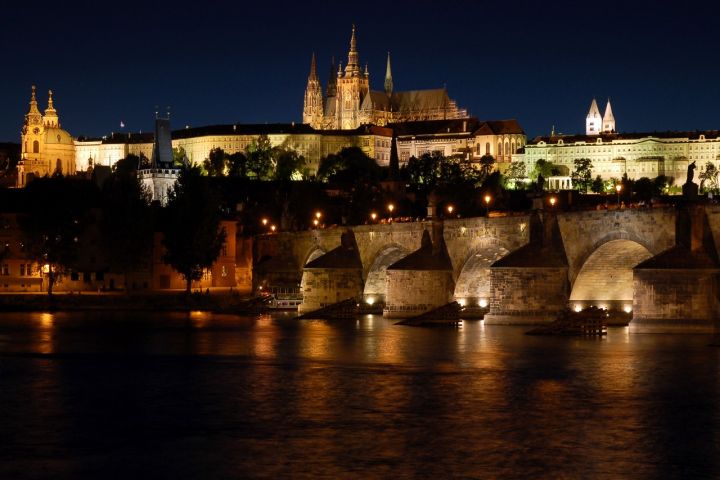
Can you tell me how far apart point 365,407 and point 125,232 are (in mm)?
60501

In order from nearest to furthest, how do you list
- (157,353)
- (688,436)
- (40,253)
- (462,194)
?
(688,436) → (157,353) → (40,253) → (462,194)

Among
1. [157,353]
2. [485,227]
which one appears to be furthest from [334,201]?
[157,353]

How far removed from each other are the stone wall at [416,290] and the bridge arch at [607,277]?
1050 cm

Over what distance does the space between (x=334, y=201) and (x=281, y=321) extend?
87561 millimetres

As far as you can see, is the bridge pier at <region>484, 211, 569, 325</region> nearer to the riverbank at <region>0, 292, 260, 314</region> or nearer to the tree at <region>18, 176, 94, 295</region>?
the riverbank at <region>0, 292, 260, 314</region>

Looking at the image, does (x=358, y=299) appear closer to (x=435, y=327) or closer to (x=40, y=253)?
(x=435, y=327)

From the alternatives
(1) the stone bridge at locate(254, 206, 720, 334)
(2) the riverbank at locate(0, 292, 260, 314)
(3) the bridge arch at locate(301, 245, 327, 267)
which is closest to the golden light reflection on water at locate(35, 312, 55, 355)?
(2) the riverbank at locate(0, 292, 260, 314)

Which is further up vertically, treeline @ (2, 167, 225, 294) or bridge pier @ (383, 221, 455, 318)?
treeline @ (2, 167, 225, 294)

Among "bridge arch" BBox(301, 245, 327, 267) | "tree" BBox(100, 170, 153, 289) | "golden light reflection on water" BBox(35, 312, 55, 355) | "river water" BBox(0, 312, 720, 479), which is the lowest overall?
"river water" BBox(0, 312, 720, 479)

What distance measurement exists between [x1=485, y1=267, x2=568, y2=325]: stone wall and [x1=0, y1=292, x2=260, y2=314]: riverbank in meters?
26.7

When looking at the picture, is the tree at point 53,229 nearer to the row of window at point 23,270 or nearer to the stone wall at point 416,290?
the row of window at point 23,270

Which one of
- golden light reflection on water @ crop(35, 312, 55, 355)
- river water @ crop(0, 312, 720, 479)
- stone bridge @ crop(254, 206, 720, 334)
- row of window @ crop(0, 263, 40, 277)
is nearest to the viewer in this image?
river water @ crop(0, 312, 720, 479)

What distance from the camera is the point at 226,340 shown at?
60438 millimetres

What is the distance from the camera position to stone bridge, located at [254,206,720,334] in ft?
178
